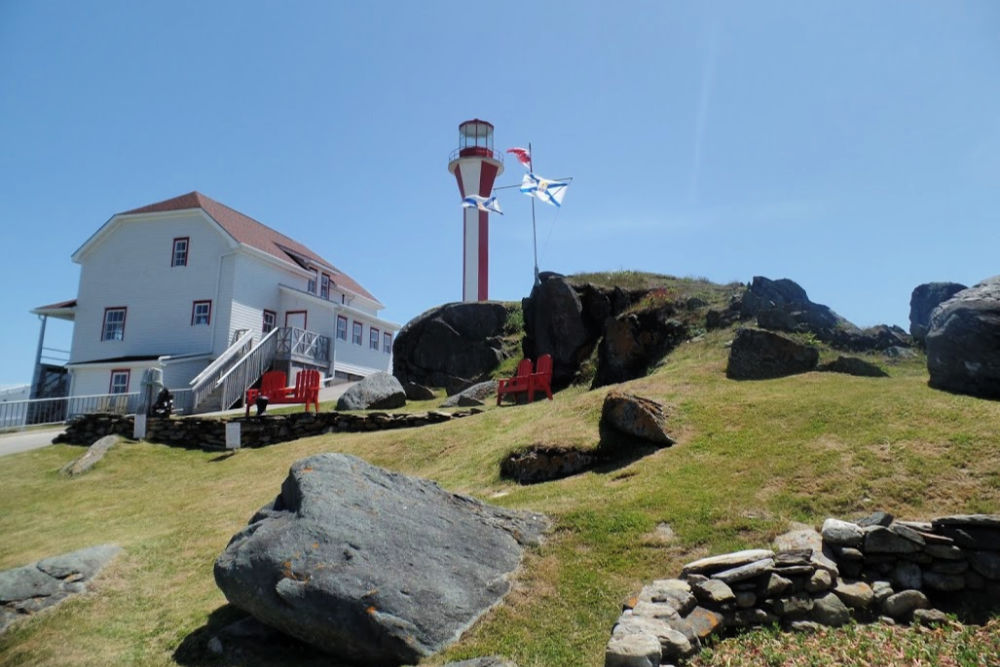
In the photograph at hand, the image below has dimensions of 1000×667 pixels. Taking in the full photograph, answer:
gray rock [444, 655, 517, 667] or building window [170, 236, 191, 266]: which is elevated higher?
building window [170, 236, 191, 266]

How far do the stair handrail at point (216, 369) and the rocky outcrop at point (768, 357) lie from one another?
68.0ft

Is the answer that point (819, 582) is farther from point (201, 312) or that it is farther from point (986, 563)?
point (201, 312)

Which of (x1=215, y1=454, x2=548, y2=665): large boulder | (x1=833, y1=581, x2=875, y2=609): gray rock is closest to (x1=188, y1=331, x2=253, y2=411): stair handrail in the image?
(x1=215, y1=454, x2=548, y2=665): large boulder

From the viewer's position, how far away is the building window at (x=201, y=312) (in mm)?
32344

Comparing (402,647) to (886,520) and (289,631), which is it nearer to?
(289,631)

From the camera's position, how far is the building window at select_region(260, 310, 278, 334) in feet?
113

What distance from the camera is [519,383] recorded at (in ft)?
66.5

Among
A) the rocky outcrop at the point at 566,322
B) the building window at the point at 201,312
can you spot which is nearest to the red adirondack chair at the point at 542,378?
the rocky outcrop at the point at 566,322

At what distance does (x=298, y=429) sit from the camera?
2031 cm

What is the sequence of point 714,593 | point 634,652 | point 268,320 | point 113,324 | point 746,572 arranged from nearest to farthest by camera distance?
point 634,652 < point 714,593 < point 746,572 < point 113,324 < point 268,320

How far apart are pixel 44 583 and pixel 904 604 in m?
9.91

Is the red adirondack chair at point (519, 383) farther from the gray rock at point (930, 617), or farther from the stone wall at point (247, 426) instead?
the gray rock at point (930, 617)

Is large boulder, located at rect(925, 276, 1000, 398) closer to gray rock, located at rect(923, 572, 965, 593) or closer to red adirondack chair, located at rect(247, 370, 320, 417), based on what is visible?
gray rock, located at rect(923, 572, 965, 593)

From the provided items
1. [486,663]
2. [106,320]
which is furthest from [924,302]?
[106,320]
